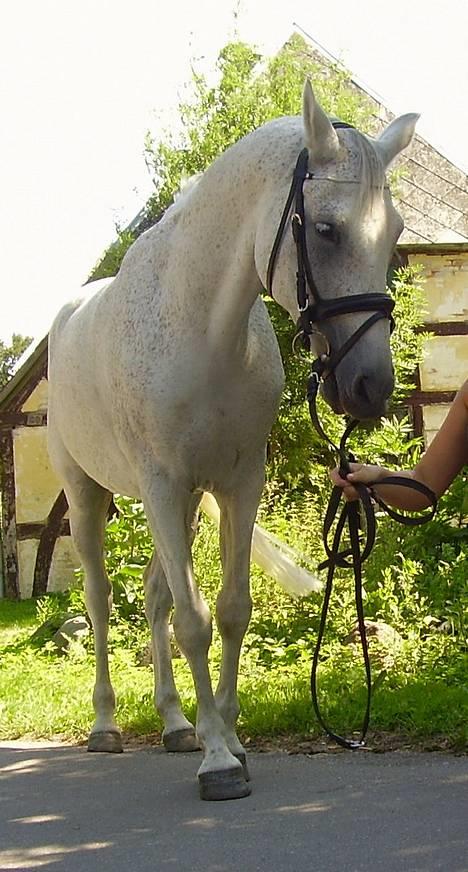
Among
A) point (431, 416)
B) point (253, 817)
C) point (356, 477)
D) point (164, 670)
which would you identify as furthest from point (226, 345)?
point (431, 416)

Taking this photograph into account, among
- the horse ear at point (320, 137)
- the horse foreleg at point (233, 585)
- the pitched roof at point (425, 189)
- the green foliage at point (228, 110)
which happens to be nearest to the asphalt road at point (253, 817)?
the horse foreleg at point (233, 585)

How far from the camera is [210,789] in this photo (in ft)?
13.1

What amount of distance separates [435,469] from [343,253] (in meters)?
0.72

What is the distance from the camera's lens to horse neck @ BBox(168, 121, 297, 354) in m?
4.17

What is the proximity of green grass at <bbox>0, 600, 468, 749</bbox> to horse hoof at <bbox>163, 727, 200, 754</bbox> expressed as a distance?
0.81 feet

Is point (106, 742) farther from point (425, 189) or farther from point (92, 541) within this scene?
point (425, 189)

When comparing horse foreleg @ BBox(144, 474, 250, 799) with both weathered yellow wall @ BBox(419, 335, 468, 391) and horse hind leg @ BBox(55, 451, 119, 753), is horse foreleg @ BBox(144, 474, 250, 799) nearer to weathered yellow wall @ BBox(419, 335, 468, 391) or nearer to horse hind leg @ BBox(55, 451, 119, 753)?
horse hind leg @ BBox(55, 451, 119, 753)

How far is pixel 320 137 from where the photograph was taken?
3.78 m

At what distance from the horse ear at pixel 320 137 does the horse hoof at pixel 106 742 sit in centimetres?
280

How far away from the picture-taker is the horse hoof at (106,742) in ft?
17.2

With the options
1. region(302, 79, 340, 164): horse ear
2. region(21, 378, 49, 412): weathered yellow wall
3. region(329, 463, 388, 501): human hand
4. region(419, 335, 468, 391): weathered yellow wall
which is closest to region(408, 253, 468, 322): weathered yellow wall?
region(419, 335, 468, 391): weathered yellow wall

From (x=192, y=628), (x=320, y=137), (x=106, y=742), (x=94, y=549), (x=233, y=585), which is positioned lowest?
(x=106, y=742)

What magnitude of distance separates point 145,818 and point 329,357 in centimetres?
157

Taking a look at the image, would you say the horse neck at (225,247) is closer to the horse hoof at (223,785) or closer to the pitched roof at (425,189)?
the horse hoof at (223,785)
